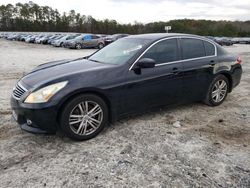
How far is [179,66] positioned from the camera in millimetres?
4727

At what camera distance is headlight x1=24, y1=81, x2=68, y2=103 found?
3555 mm

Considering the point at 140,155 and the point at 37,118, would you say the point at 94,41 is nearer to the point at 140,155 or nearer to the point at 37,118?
the point at 37,118

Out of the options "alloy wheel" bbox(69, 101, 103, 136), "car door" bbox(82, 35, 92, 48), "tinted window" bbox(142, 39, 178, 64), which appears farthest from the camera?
"car door" bbox(82, 35, 92, 48)

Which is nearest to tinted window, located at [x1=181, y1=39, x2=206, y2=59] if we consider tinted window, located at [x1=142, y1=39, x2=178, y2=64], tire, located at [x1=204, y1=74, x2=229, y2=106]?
tinted window, located at [x1=142, y1=39, x2=178, y2=64]

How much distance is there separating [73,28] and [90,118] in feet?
270

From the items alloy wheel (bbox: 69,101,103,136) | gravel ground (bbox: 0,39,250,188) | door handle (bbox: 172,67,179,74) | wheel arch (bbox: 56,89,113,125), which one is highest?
door handle (bbox: 172,67,179,74)

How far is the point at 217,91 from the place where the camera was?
5508 mm

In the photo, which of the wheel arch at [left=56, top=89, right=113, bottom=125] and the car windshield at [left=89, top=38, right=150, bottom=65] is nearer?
the wheel arch at [left=56, top=89, right=113, bottom=125]

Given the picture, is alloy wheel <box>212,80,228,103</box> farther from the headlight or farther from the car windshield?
the headlight

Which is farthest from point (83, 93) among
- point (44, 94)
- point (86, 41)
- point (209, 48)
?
point (86, 41)

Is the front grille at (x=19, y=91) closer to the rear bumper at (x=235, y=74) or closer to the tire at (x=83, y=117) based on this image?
the tire at (x=83, y=117)

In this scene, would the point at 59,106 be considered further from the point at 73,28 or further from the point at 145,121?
the point at 73,28

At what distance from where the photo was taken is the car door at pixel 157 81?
422 cm

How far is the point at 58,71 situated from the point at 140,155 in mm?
1844
